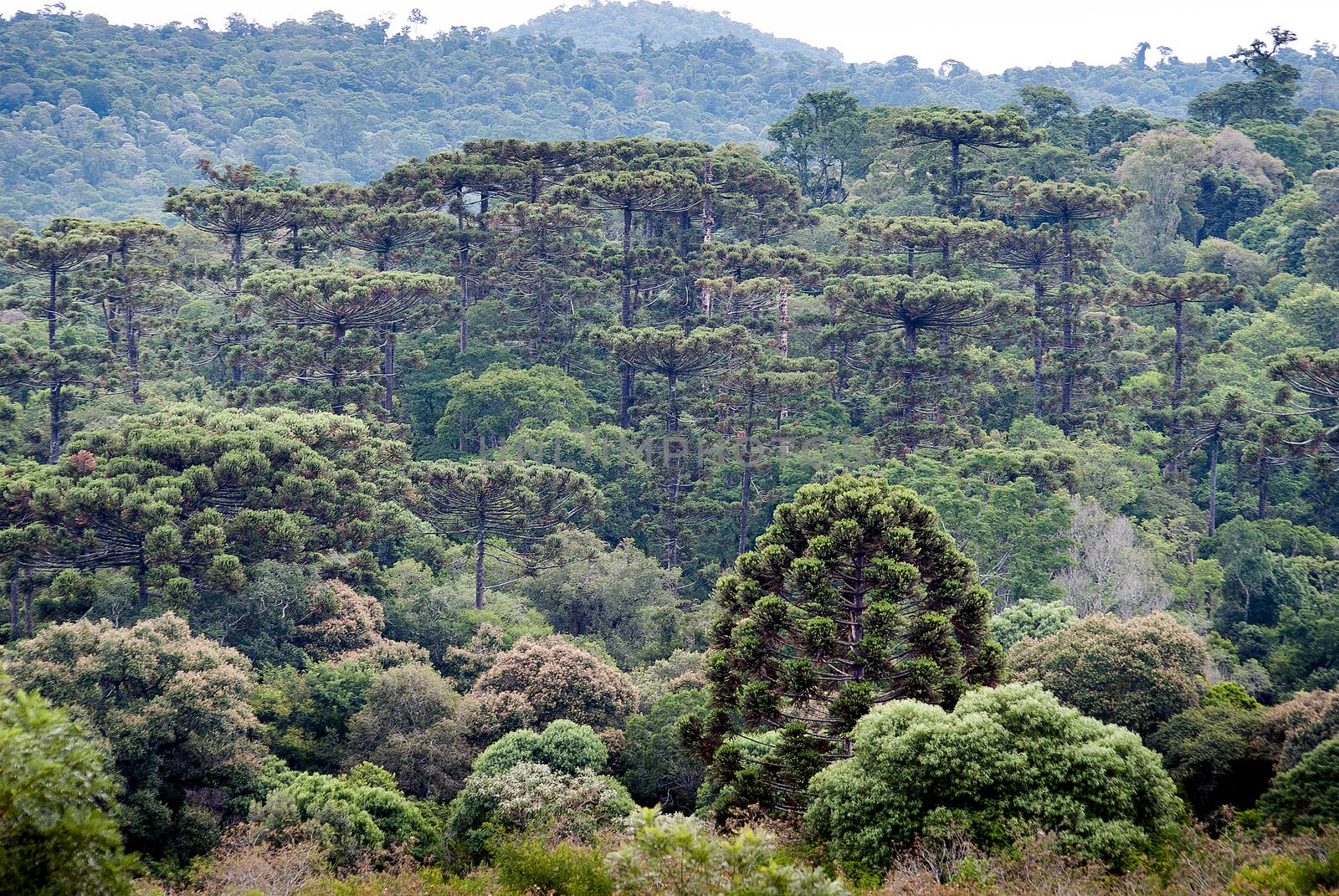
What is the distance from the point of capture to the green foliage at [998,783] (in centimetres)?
2375

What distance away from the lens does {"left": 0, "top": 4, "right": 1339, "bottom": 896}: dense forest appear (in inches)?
979

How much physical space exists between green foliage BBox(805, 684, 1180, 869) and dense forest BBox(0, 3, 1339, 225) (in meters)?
103

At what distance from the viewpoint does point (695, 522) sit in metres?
56.5

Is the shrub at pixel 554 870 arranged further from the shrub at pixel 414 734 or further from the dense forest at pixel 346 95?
the dense forest at pixel 346 95

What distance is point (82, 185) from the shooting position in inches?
4865

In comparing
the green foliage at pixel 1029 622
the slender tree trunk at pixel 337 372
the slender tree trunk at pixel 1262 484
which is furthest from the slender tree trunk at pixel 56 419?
the slender tree trunk at pixel 1262 484

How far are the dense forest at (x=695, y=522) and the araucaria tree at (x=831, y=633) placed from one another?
11 centimetres

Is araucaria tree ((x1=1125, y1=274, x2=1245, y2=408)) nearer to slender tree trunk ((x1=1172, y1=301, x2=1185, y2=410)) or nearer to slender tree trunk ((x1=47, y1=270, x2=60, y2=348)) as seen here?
slender tree trunk ((x1=1172, y1=301, x2=1185, y2=410))

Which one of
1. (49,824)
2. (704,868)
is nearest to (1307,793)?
(704,868)

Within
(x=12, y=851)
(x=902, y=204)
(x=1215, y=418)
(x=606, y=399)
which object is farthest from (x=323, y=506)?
(x=902, y=204)

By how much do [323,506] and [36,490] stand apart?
8154 mm

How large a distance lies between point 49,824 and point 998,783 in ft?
50.2

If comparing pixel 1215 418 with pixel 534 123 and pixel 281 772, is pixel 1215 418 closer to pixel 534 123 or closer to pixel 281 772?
pixel 281 772

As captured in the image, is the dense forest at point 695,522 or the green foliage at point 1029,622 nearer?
the dense forest at point 695,522
